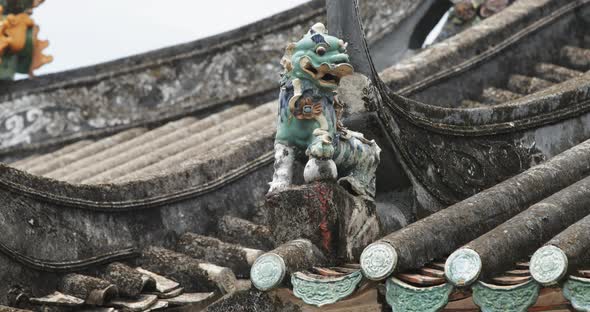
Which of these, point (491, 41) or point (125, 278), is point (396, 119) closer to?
point (125, 278)

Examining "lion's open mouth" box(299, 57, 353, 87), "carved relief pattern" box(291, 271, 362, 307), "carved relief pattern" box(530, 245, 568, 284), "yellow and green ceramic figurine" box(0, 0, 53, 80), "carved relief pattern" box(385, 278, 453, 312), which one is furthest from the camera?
"yellow and green ceramic figurine" box(0, 0, 53, 80)

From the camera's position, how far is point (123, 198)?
9.36 metres

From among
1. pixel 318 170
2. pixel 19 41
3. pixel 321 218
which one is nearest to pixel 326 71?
pixel 318 170

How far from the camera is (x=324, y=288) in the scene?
657cm

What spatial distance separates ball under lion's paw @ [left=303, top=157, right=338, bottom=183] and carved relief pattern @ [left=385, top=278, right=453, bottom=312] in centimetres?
115

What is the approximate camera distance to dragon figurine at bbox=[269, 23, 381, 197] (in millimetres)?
7527

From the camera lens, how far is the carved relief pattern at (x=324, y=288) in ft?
21.3

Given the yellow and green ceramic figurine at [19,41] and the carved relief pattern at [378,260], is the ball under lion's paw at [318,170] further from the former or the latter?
the yellow and green ceramic figurine at [19,41]

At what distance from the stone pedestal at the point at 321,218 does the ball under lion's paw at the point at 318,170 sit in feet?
0.09

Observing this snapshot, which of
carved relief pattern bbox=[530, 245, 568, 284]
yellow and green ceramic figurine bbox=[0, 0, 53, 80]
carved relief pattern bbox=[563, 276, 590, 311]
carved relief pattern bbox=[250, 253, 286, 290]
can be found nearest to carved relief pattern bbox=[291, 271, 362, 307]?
carved relief pattern bbox=[250, 253, 286, 290]

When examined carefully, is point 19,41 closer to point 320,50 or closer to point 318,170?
point 320,50

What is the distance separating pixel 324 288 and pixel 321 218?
79cm

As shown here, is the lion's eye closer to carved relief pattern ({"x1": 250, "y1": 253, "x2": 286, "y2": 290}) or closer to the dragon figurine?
the dragon figurine

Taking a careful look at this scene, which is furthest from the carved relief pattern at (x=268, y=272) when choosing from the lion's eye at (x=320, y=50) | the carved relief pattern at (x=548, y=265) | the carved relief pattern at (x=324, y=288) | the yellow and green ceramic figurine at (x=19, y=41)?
the yellow and green ceramic figurine at (x=19, y=41)
